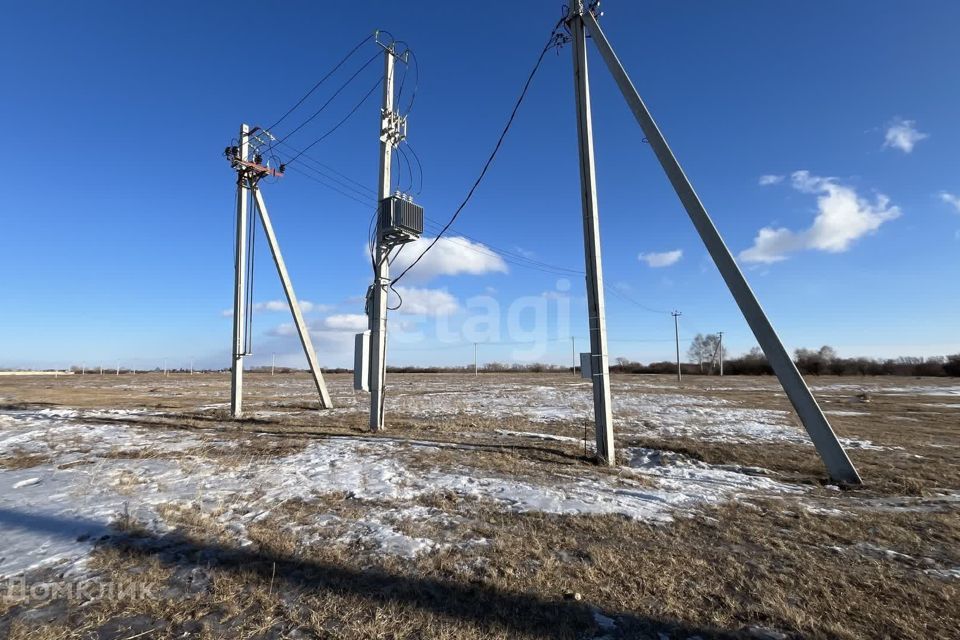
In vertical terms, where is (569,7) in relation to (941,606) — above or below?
above

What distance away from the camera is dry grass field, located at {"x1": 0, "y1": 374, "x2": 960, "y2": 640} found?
315 centimetres

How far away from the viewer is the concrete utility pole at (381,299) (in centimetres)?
1138

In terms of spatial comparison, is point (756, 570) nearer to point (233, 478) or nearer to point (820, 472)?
point (820, 472)

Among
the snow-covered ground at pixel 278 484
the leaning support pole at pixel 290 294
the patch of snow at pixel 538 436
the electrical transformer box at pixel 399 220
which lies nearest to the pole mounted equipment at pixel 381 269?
the electrical transformer box at pixel 399 220

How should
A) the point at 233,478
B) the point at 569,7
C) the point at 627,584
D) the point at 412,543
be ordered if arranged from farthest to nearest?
1. the point at 569,7
2. the point at 233,478
3. the point at 412,543
4. the point at 627,584

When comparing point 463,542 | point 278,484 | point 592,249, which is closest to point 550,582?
point 463,542

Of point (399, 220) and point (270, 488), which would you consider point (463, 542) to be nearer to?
point (270, 488)

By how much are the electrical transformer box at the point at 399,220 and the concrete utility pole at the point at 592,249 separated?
170 inches

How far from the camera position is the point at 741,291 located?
7.66m

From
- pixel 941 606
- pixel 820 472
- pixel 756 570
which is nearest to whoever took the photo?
pixel 941 606

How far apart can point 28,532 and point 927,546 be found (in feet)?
29.9

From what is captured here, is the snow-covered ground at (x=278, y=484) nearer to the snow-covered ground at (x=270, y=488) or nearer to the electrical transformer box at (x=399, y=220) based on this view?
the snow-covered ground at (x=270, y=488)

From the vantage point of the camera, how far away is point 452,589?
11.6 feet

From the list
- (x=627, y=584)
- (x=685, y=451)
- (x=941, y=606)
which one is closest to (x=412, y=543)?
(x=627, y=584)
